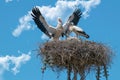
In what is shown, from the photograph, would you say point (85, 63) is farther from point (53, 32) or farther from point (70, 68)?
point (53, 32)

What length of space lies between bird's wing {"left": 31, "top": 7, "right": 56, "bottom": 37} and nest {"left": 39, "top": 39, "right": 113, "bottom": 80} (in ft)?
8.37

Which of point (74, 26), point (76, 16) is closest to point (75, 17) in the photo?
point (76, 16)

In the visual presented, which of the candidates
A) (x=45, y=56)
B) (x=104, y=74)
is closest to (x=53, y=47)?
(x=45, y=56)

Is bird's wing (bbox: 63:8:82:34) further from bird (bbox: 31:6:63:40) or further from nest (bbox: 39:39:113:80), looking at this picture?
nest (bbox: 39:39:113:80)

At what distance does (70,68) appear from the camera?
70.9 ft

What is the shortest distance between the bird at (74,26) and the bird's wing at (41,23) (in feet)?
1.69

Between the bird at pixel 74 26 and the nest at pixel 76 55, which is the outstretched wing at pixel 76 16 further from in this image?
the nest at pixel 76 55

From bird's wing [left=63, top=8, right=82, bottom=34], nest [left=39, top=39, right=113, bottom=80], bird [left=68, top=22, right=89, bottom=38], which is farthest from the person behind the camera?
bird's wing [left=63, top=8, right=82, bottom=34]

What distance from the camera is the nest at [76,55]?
21.0 metres

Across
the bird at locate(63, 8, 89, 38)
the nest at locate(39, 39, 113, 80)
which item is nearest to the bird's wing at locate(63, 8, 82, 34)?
the bird at locate(63, 8, 89, 38)

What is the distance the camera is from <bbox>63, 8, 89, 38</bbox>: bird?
23.2m

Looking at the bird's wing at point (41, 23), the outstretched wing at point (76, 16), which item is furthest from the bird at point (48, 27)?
the outstretched wing at point (76, 16)

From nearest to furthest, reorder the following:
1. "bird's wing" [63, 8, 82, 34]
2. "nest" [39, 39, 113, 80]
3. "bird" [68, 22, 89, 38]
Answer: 1. "nest" [39, 39, 113, 80]
2. "bird" [68, 22, 89, 38]
3. "bird's wing" [63, 8, 82, 34]

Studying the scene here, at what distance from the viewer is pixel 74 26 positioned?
78.1ft
